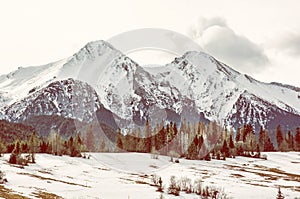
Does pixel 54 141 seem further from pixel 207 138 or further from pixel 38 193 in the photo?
pixel 38 193

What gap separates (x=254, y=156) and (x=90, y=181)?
4357 inches

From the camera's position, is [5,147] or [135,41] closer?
[135,41]

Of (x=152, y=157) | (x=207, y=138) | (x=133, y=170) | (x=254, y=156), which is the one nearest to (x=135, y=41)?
(x=133, y=170)

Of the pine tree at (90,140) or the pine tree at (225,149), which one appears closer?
the pine tree at (225,149)

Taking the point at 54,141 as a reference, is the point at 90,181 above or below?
below

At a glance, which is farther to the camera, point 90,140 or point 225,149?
point 90,140

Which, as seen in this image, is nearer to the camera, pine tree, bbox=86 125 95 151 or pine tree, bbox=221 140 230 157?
pine tree, bbox=221 140 230 157

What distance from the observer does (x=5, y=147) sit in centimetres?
12612

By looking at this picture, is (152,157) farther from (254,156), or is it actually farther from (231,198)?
(231,198)

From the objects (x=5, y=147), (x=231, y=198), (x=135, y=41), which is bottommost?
(x=231, y=198)

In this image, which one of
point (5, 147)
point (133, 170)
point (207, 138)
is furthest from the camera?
point (207, 138)

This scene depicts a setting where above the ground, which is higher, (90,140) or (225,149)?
(90,140)

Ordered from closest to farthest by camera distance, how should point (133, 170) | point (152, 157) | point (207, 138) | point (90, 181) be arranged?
point (90, 181) < point (133, 170) < point (152, 157) < point (207, 138)

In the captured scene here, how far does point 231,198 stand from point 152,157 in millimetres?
71986
